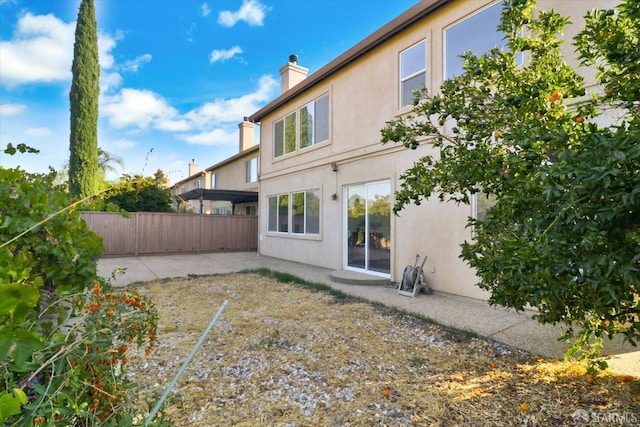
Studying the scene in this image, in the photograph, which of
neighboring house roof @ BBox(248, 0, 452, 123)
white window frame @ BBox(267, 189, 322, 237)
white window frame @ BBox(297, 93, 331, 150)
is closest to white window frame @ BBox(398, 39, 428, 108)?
neighboring house roof @ BBox(248, 0, 452, 123)

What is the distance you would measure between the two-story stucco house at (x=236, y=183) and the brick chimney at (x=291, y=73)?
413 cm

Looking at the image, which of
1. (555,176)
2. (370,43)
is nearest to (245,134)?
(370,43)

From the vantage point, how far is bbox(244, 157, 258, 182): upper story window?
17.9 metres

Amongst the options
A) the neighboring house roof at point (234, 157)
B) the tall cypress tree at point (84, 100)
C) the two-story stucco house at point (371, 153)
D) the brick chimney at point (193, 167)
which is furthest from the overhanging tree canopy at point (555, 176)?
Result: the brick chimney at point (193, 167)

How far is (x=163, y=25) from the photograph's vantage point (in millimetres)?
9078

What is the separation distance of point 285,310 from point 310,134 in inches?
266

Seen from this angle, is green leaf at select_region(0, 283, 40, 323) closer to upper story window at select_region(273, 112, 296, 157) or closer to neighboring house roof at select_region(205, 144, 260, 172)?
upper story window at select_region(273, 112, 296, 157)

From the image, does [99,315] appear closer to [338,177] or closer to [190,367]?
[190,367]

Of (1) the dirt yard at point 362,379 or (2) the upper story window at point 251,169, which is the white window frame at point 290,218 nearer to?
(2) the upper story window at point 251,169

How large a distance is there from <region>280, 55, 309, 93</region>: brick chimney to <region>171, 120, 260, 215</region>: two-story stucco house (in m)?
4.13

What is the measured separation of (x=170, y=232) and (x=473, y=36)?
1341 cm

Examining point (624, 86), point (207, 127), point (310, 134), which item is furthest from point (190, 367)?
point (207, 127)

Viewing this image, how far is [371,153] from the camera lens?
819 cm

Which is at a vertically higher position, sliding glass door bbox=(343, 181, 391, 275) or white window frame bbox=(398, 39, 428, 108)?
white window frame bbox=(398, 39, 428, 108)
